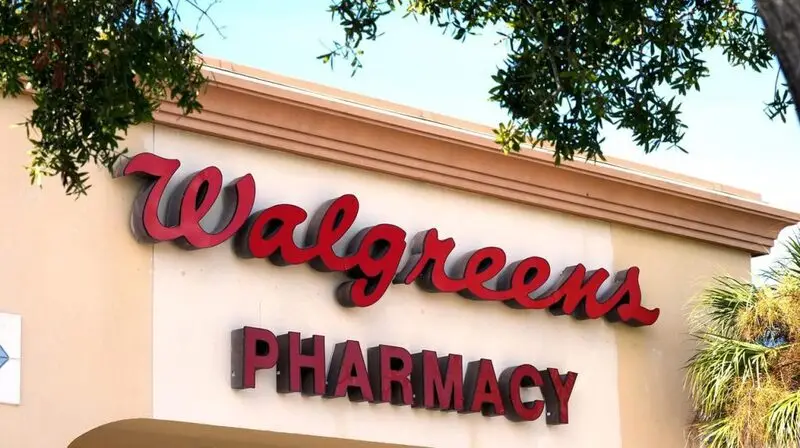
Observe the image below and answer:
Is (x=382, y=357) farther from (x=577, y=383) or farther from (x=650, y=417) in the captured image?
(x=650, y=417)

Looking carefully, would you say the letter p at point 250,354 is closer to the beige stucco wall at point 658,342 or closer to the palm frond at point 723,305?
the beige stucco wall at point 658,342

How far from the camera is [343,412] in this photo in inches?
555

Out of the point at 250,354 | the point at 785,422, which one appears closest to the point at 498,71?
the point at 250,354

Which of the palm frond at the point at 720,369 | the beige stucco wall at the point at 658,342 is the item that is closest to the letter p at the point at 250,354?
the beige stucco wall at the point at 658,342

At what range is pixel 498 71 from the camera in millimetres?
9812

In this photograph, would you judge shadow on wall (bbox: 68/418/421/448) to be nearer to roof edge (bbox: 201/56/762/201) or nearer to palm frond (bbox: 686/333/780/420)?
roof edge (bbox: 201/56/762/201)

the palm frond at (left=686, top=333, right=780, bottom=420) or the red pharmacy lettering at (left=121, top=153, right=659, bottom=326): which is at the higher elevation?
the red pharmacy lettering at (left=121, top=153, right=659, bottom=326)

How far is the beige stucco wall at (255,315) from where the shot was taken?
12398 millimetres

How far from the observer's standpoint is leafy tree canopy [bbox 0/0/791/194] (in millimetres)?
9414

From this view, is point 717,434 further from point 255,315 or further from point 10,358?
point 10,358

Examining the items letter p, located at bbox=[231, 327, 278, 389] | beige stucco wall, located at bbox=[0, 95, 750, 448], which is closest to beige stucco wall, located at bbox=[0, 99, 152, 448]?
beige stucco wall, located at bbox=[0, 95, 750, 448]

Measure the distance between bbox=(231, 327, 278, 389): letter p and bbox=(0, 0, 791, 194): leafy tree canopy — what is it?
3745 millimetres

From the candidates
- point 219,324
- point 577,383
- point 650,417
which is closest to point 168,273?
point 219,324

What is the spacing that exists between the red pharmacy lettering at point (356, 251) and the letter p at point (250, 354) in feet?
2.44
